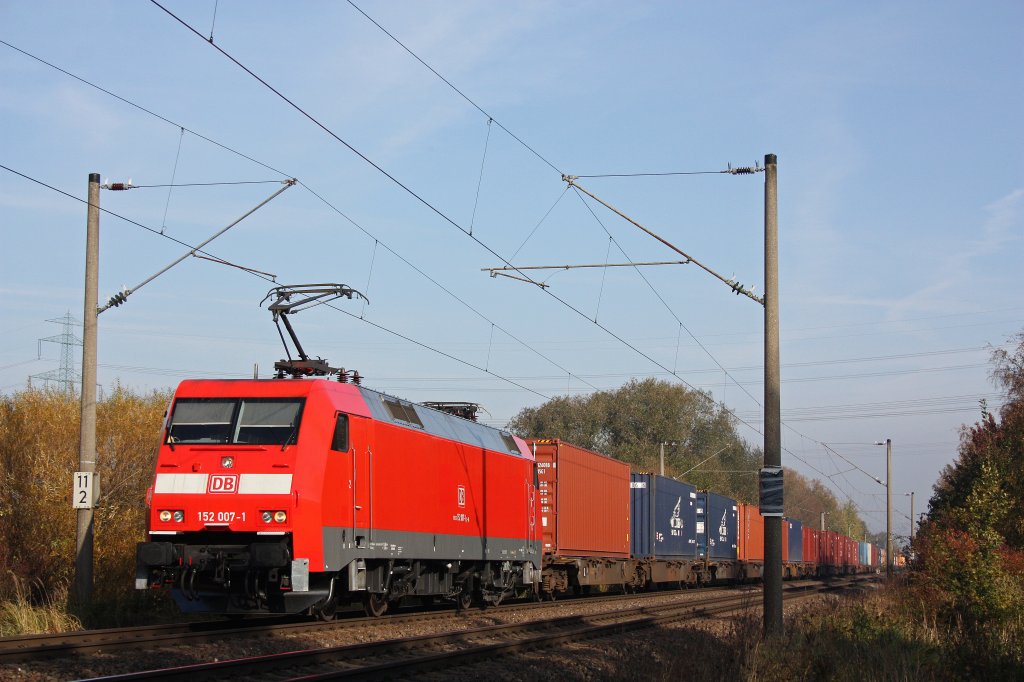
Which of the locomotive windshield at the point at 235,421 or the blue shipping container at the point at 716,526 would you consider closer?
the locomotive windshield at the point at 235,421

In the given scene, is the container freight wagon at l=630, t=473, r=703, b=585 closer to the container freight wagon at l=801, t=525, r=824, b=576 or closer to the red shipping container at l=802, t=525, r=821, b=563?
the container freight wagon at l=801, t=525, r=824, b=576

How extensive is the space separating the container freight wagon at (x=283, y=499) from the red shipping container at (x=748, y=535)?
92.6 feet

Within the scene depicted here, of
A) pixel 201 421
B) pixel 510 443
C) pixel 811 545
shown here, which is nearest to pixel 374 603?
pixel 201 421

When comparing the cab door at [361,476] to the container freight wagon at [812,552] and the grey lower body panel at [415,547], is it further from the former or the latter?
the container freight wagon at [812,552]

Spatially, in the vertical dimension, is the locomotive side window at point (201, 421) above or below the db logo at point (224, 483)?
above

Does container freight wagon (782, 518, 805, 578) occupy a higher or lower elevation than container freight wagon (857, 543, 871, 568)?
higher

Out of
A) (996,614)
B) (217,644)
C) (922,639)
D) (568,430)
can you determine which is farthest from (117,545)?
(568,430)

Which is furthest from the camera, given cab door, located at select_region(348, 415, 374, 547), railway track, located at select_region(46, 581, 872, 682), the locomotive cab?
cab door, located at select_region(348, 415, 374, 547)

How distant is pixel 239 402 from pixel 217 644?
3.43m

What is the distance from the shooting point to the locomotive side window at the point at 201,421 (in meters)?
15.4

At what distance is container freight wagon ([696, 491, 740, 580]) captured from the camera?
37906 millimetres

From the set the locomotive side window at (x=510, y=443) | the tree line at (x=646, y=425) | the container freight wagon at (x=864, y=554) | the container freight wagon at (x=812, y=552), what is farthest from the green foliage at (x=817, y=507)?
the locomotive side window at (x=510, y=443)

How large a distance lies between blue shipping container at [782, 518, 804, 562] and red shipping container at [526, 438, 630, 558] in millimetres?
19544

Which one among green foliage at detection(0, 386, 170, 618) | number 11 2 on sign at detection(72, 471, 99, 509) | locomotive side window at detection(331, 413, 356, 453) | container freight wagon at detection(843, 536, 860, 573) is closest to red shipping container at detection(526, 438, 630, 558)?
green foliage at detection(0, 386, 170, 618)
